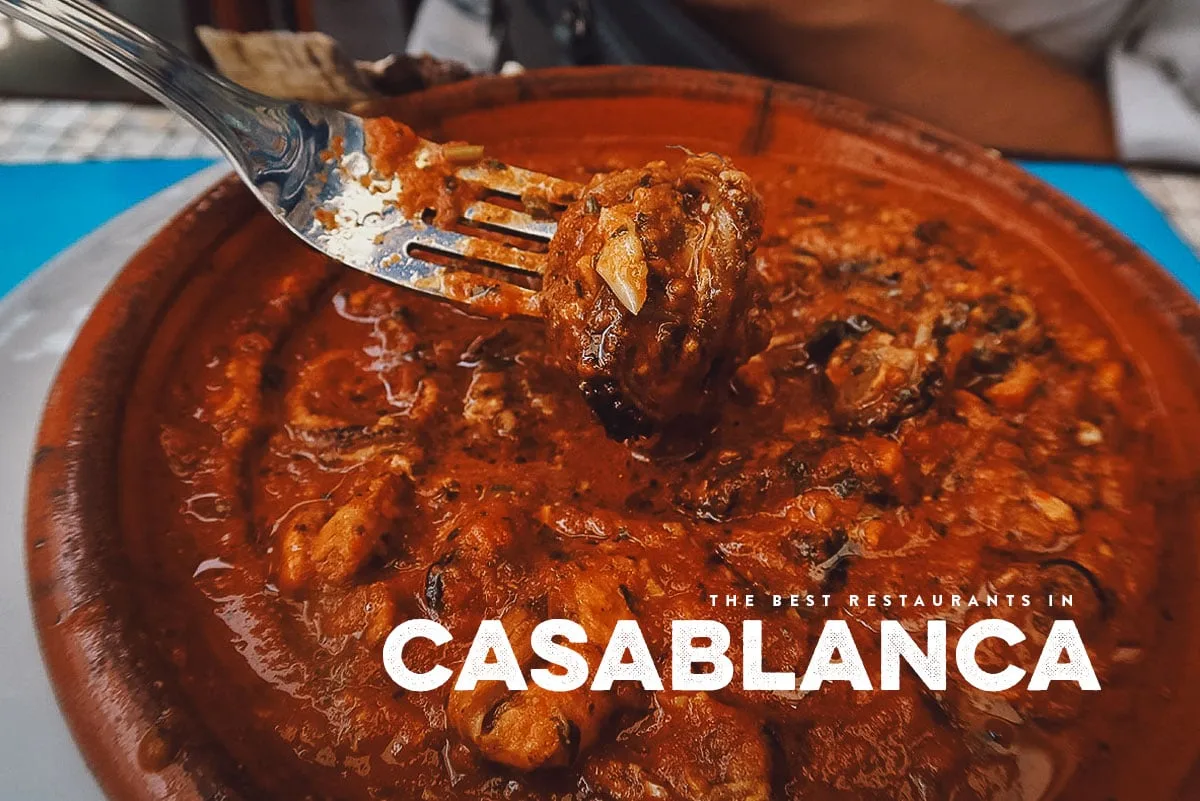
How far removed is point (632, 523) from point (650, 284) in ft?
0.95

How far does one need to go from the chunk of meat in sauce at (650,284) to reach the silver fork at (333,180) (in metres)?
0.13

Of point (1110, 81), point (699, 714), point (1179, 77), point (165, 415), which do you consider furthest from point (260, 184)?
point (1179, 77)

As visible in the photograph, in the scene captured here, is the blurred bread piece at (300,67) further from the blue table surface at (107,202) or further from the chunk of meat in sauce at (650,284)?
the chunk of meat in sauce at (650,284)

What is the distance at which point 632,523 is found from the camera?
105cm

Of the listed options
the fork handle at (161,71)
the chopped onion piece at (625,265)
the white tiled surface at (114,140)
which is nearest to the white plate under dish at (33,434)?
the fork handle at (161,71)

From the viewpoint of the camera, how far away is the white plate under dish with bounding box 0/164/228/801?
1.00m

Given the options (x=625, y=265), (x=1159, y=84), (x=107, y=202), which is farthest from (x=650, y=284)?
(x=1159, y=84)

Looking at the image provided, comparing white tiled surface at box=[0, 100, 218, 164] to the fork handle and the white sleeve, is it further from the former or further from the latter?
the white sleeve

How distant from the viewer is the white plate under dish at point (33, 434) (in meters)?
1.00

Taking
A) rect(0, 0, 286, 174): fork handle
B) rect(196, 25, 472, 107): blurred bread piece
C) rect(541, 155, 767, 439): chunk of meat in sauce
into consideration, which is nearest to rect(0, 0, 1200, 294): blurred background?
rect(196, 25, 472, 107): blurred bread piece

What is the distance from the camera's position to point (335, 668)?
92 centimetres

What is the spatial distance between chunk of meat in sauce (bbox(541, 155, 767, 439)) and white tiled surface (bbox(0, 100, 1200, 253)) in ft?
5.50

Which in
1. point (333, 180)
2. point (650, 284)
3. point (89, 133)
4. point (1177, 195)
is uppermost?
point (89, 133)

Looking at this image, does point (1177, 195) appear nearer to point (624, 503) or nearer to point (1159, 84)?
point (1159, 84)
